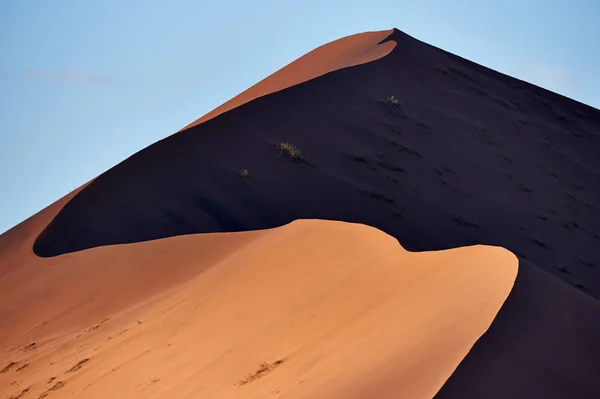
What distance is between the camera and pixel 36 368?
832 cm

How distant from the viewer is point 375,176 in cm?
1442

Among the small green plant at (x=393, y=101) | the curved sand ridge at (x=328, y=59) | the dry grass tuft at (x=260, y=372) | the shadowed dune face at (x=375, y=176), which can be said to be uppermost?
the curved sand ridge at (x=328, y=59)

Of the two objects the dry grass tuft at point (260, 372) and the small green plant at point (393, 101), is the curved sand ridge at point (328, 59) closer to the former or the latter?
the small green plant at point (393, 101)

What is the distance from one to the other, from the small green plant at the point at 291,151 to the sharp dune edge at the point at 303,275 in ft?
0.72

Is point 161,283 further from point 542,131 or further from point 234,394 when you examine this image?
point 542,131

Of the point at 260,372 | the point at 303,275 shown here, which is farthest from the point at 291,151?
the point at 260,372

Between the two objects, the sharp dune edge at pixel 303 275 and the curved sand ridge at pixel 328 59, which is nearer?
the sharp dune edge at pixel 303 275

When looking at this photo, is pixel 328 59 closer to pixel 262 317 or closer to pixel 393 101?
pixel 393 101

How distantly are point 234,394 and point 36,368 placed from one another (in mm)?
3483

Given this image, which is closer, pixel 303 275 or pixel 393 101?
pixel 303 275

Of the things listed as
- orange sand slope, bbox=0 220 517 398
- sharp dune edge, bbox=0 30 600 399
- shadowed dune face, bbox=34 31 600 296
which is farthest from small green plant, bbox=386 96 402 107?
orange sand slope, bbox=0 220 517 398

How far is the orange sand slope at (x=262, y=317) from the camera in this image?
4.94 m

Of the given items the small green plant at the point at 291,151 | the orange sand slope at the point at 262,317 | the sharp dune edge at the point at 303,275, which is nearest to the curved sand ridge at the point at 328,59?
the sharp dune edge at the point at 303,275

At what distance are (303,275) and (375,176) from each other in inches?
255
